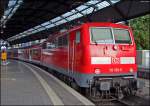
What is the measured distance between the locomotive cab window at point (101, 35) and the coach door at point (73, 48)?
0.79 meters

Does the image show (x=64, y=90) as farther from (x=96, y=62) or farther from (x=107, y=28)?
(x=107, y=28)

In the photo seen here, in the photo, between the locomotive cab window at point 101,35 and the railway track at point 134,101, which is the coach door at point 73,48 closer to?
the locomotive cab window at point 101,35

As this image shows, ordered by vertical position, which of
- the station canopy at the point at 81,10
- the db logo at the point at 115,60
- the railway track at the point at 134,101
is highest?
the station canopy at the point at 81,10

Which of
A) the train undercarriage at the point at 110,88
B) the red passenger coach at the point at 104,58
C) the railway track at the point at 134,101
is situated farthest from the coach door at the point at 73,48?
the railway track at the point at 134,101

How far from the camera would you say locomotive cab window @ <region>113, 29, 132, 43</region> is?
634 inches

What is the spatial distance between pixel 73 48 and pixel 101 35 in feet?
5.64

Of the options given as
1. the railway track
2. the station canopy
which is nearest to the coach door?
the railway track

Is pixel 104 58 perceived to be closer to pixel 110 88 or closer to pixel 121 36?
pixel 110 88

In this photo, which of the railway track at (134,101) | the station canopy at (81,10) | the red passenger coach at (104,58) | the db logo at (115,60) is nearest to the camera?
the railway track at (134,101)

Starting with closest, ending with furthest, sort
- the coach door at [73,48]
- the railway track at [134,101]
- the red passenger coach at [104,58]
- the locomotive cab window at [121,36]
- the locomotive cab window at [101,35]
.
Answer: the railway track at [134,101] → the red passenger coach at [104,58] → the locomotive cab window at [101,35] → the locomotive cab window at [121,36] → the coach door at [73,48]

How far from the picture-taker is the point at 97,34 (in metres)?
15.9

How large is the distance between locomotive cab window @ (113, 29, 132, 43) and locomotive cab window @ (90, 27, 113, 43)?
0.25 metres

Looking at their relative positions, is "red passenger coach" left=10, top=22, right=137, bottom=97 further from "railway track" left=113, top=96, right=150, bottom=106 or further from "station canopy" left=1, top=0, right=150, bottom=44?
"station canopy" left=1, top=0, right=150, bottom=44

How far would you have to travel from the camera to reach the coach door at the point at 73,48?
16.7 meters
